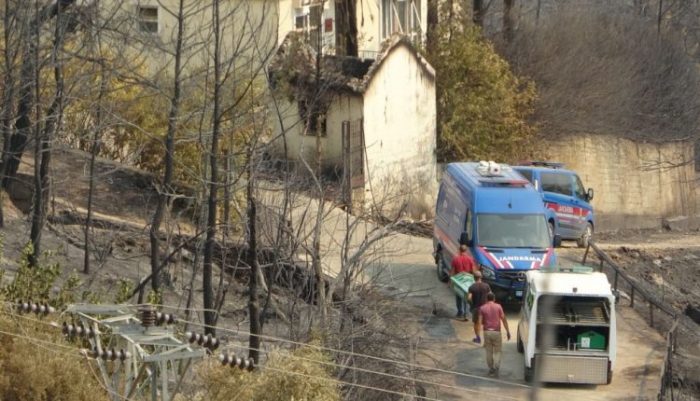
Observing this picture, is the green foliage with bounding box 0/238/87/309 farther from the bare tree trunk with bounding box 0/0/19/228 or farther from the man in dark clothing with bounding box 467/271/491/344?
the man in dark clothing with bounding box 467/271/491/344

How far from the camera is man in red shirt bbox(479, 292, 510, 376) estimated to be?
60.2 ft

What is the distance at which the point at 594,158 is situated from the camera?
43094 mm

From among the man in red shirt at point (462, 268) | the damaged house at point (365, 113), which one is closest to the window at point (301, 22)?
the damaged house at point (365, 113)

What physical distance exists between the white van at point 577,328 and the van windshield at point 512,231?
4.04 m

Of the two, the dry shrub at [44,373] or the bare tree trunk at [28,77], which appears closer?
the dry shrub at [44,373]

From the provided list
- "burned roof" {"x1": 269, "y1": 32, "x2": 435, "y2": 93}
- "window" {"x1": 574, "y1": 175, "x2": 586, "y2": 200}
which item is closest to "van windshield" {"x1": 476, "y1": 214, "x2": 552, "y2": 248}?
"window" {"x1": 574, "y1": 175, "x2": 586, "y2": 200}

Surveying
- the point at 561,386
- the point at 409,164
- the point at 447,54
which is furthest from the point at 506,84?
the point at 561,386

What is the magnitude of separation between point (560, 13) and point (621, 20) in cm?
309

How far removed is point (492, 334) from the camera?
60.0ft

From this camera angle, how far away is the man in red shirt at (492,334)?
1834cm

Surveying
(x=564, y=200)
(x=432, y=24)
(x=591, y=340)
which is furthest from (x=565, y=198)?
(x=432, y=24)

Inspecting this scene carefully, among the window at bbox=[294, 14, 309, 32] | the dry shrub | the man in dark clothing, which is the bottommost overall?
the man in dark clothing

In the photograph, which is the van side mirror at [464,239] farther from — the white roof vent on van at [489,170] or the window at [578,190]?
the window at [578,190]

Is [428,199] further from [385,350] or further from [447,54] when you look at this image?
[385,350]
